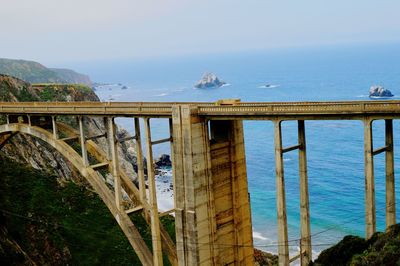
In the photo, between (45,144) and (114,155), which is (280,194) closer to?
(114,155)

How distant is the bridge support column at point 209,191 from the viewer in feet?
95.1

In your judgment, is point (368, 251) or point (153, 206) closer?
point (368, 251)

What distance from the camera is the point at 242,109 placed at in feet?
86.9

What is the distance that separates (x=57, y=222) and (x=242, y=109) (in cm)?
2700

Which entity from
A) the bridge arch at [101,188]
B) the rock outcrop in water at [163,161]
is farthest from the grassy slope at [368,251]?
the rock outcrop in water at [163,161]

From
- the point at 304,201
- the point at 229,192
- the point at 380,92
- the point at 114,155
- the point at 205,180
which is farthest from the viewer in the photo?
the point at 380,92

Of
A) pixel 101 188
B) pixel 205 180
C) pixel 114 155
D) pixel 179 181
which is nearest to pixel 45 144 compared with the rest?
pixel 101 188

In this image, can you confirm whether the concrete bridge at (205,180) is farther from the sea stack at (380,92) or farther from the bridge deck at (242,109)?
the sea stack at (380,92)

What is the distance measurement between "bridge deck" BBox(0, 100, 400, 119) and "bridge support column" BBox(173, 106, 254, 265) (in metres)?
1.52

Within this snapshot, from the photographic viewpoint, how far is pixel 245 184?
105ft

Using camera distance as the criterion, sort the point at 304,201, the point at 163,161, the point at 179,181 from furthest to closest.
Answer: the point at 163,161 → the point at 179,181 → the point at 304,201

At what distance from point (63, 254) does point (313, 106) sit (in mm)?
27721

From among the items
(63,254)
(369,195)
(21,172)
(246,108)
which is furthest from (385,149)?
→ (21,172)

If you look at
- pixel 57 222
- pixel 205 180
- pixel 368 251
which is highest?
pixel 205 180
